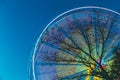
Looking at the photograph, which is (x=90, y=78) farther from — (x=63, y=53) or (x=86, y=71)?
(x=63, y=53)

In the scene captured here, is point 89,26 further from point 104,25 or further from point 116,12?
point 116,12

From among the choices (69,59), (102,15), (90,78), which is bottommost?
(90,78)

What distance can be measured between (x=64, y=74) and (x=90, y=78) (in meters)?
1.01

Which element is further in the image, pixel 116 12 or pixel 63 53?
pixel 63 53

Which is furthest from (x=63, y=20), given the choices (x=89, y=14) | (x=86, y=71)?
(x=86, y=71)

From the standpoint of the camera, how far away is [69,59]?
14.9m

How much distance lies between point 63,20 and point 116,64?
2.57 meters

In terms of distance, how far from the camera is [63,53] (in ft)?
50.0

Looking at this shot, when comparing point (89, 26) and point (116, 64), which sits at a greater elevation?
point (89, 26)

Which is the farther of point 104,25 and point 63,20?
point 104,25

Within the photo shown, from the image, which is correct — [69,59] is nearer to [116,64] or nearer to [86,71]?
[86,71]

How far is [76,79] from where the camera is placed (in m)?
14.6

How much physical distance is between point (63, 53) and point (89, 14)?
1.83 metres

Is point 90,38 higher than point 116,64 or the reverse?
higher
